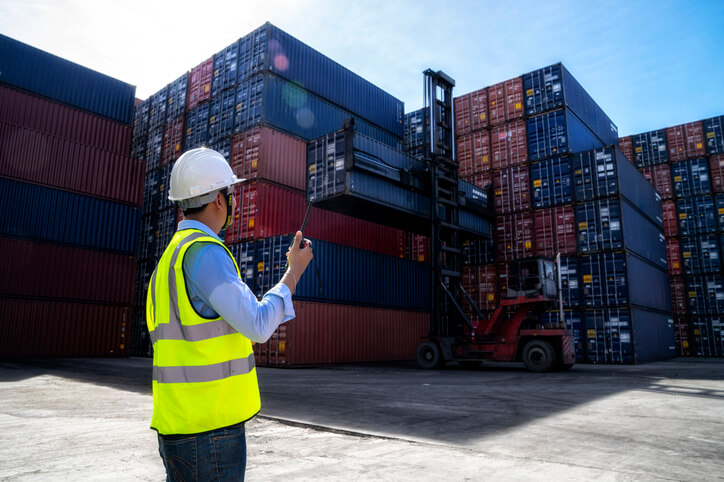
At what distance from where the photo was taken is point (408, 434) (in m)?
5.25

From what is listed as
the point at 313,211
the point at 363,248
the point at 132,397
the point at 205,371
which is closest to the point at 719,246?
the point at 363,248

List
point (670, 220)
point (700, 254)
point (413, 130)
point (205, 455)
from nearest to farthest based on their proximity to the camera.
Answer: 1. point (205, 455)
2. point (700, 254)
3. point (670, 220)
4. point (413, 130)

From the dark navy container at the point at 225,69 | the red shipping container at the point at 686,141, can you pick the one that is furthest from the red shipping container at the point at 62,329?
the red shipping container at the point at 686,141

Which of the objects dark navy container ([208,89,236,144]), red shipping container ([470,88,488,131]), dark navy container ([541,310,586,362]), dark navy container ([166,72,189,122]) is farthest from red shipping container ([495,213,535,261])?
dark navy container ([166,72,189,122])

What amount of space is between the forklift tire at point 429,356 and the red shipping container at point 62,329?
13.7 m

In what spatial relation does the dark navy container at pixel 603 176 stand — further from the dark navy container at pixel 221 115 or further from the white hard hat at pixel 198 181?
the white hard hat at pixel 198 181

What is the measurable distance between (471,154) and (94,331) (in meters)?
19.4

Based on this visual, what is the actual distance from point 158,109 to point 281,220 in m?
12.5

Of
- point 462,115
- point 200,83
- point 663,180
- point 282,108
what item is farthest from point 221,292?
point 663,180

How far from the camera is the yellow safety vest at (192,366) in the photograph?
1.51 meters

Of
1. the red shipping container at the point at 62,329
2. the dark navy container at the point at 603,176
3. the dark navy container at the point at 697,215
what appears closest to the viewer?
the red shipping container at the point at 62,329

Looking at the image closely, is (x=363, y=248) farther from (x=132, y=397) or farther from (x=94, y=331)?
(x=132, y=397)

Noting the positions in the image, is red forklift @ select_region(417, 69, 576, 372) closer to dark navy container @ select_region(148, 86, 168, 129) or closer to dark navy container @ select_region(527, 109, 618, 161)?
dark navy container @ select_region(527, 109, 618, 161)

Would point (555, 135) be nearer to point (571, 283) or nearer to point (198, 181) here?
point (571, 283)
